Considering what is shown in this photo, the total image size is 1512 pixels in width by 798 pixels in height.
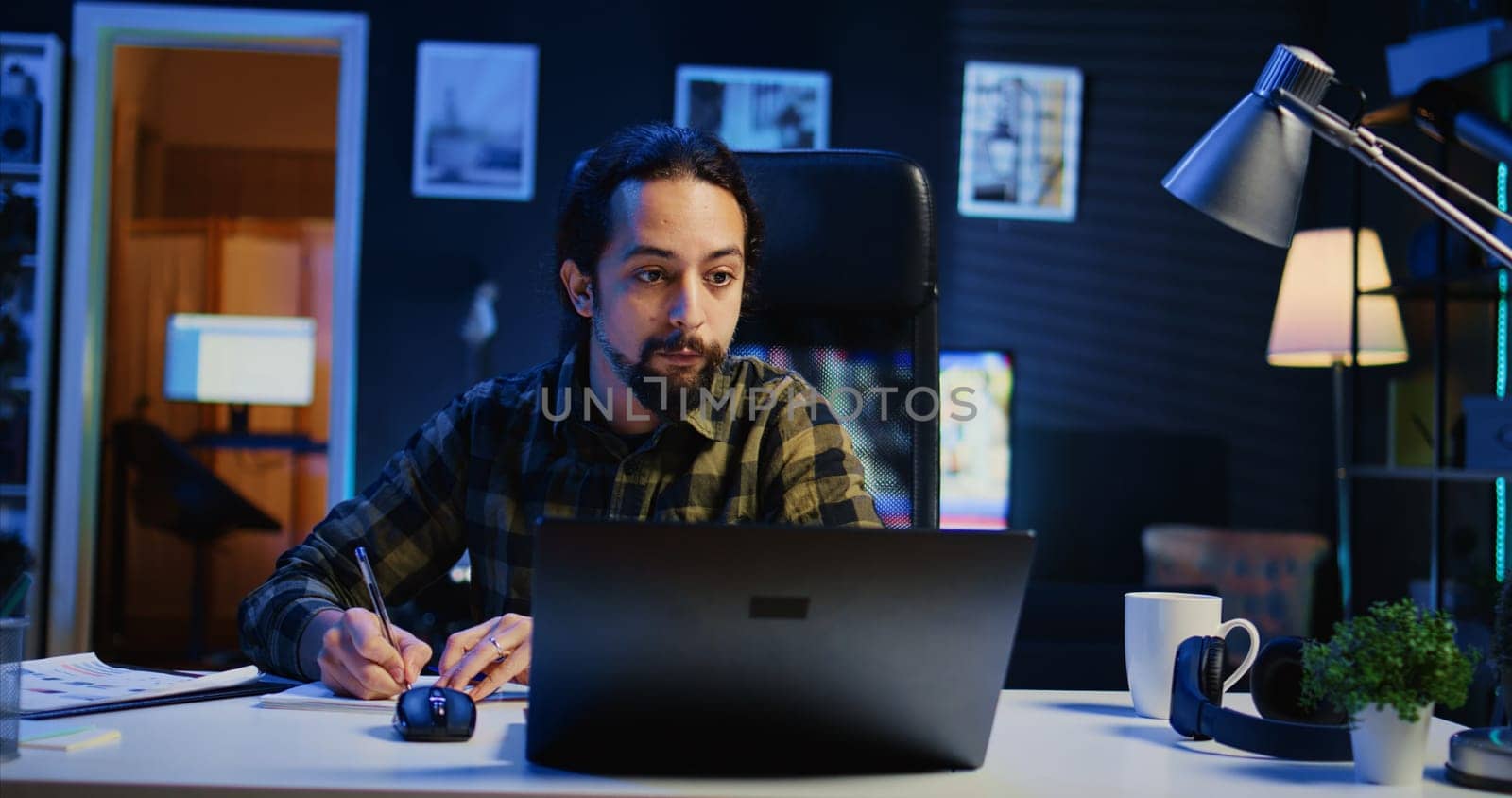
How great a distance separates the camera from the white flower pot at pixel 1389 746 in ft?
2.87

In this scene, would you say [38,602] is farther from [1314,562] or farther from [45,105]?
[1314,562]

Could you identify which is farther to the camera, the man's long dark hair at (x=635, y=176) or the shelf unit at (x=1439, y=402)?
the shelf unit at (x=1439, y=402)

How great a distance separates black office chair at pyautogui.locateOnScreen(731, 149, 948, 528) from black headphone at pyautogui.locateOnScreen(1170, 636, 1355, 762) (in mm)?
638

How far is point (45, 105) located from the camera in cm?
402

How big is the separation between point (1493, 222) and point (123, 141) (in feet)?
17.0

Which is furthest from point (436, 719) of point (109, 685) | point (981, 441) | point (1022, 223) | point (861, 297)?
point (1022, 223)

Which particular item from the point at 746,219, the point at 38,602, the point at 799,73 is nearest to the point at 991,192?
the point at 799,73

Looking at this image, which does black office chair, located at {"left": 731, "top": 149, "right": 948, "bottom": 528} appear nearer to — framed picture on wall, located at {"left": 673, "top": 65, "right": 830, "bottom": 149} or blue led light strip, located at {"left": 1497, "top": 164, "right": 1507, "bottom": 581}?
→ blue led light strip, located at {"left": 1497, "top": 164, "right": 1507, "bottom": 581}

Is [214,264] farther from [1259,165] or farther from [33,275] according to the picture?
[1259,165]

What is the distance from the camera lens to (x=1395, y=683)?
0.88 meters

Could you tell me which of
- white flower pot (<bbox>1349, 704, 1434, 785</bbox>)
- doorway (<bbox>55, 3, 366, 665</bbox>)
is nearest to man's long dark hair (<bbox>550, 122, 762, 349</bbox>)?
white flower pot (<bbox>1349, 704, 1434, 785</bbox>)

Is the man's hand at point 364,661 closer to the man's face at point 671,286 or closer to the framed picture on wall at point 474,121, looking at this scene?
the man's face at point 671,286

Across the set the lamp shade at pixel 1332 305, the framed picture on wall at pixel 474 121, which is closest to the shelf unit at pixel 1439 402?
the lamp shade at pixel 1332 305

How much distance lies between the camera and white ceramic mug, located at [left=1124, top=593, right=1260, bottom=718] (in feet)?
3.70
